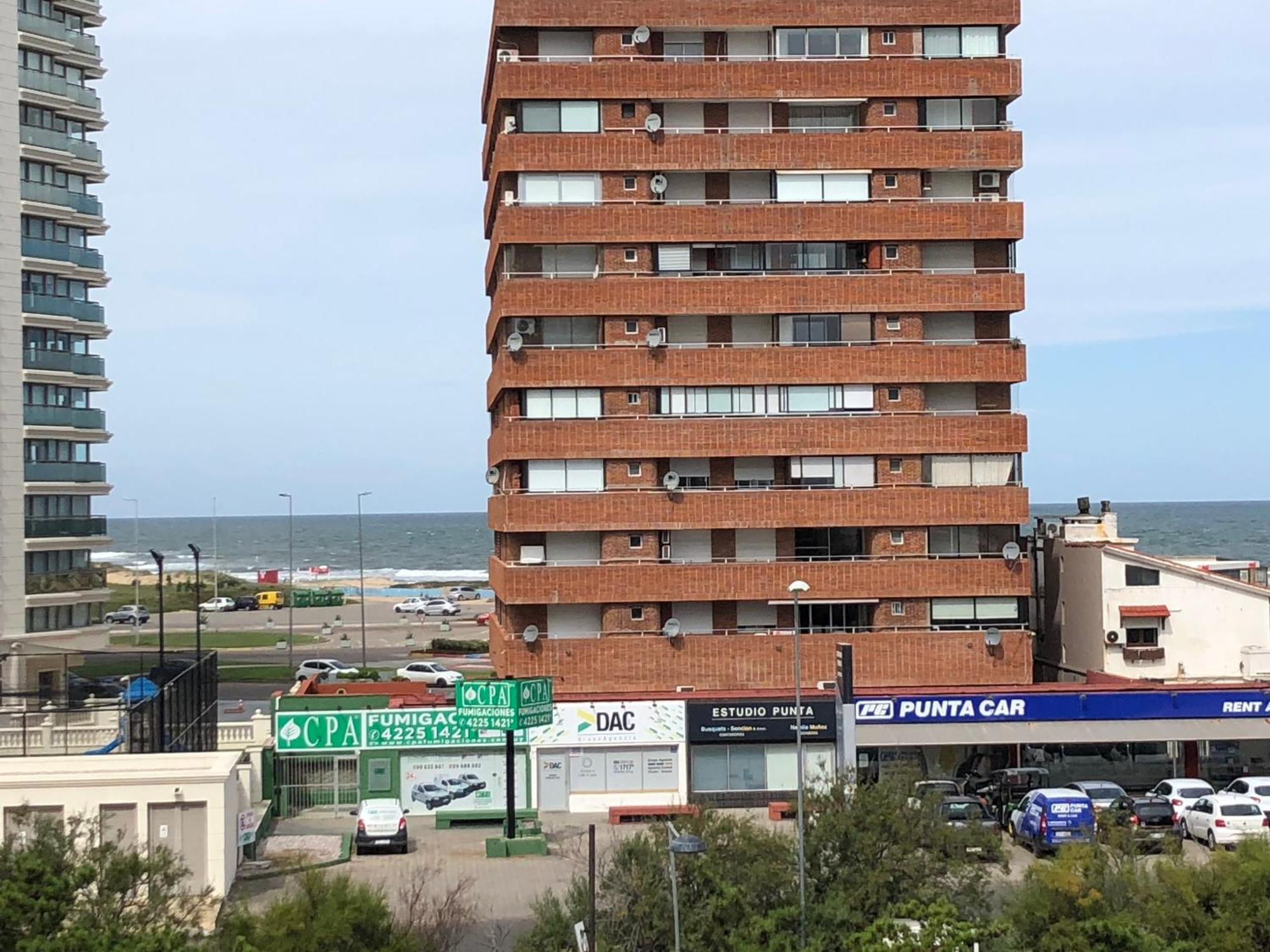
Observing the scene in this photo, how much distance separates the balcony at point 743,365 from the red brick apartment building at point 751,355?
0.08 m

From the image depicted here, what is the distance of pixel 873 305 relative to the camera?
5219 cm

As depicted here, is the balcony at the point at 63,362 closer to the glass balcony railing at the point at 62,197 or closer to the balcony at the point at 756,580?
the glass balcony railing at the point at 62,197

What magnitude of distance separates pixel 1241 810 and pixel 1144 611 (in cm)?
1145

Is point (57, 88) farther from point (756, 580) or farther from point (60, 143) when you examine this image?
point (756, 580)

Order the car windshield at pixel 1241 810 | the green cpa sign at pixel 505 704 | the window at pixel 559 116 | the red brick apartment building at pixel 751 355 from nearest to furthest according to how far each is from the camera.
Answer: the car windshield at pixel 1241 810
the green cpa sign at pixel 505 704
the red brick apartment building at pixel 751 355
the window at pixel 559 116

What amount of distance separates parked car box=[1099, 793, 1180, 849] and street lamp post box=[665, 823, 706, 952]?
14580 millimetres

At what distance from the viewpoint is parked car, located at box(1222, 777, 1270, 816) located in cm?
4556

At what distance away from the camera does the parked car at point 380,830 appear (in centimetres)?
4412

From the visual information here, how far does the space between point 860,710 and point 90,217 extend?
41.8 m

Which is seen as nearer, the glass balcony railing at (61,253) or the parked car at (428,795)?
the parked car at (428,795)

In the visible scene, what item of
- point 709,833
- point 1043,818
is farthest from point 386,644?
point 709,833

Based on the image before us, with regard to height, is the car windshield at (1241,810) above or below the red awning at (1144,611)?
below

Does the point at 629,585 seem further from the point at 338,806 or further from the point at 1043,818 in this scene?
the point at 1043,818

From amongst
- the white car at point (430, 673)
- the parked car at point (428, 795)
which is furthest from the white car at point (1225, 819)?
the white car at point (430, 673)
